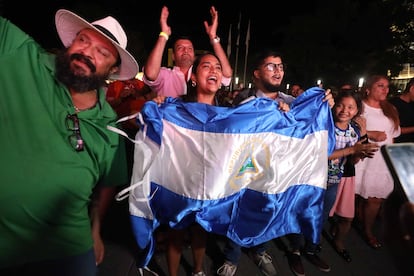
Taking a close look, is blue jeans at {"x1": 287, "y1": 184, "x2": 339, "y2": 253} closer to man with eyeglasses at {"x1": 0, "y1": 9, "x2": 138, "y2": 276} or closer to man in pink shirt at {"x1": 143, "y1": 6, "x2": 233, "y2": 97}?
man in pink shirt at {"x1": 143, "y1": 6, "x2": 233, "y2": 97}

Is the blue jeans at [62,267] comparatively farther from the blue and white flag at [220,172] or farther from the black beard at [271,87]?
the black beard at [271,87]

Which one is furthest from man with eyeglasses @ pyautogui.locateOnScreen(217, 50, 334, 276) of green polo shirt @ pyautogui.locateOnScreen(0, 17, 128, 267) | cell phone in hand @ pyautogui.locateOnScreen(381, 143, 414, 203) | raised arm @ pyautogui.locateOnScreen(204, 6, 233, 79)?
cell phone in hand @ pyautogui.locateOnScreen(381, 143, 414, 203)

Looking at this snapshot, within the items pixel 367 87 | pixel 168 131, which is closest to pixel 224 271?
pixel 168 131

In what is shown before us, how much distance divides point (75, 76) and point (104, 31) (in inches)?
16.2

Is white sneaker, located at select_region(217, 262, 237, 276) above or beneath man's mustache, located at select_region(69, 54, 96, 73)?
beneath

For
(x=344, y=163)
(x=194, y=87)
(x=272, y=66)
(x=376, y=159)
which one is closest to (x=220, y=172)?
(x=194, y=87)

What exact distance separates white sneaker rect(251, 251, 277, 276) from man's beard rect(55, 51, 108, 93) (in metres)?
2.47

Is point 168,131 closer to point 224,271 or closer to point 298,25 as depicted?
point 224,271

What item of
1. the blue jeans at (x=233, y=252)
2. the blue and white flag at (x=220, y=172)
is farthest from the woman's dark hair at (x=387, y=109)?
the blue jeans at (x=233, y=252)

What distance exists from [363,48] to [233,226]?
33.0m

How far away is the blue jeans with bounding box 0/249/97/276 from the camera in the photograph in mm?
1585

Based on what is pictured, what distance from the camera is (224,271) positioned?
3.06 metres

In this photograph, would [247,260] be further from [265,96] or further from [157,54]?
[157,54]

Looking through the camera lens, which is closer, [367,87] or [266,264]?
[266,264]
